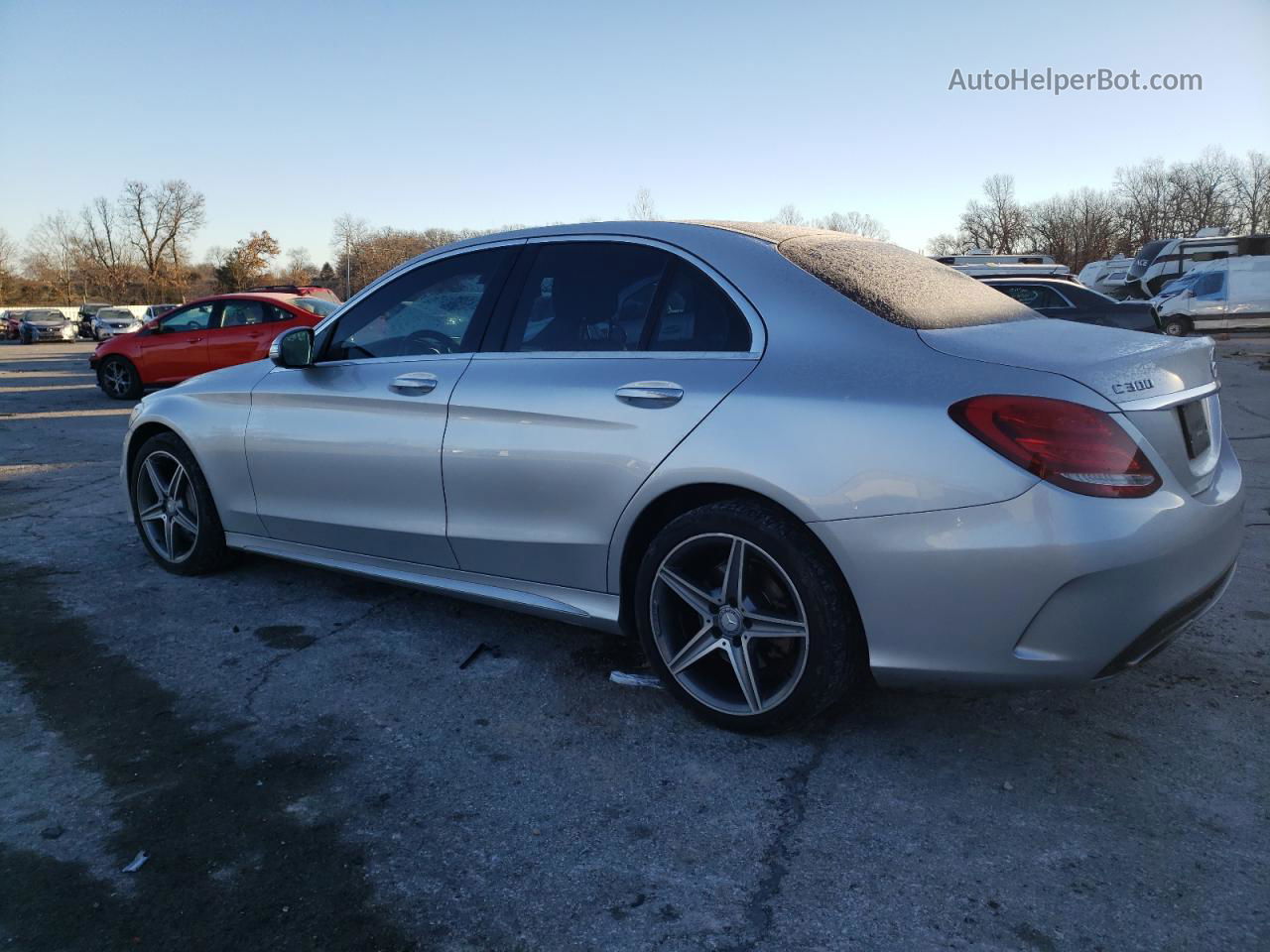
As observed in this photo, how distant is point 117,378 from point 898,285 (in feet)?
46.9

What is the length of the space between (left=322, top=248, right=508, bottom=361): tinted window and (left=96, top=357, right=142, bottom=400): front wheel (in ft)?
39.4

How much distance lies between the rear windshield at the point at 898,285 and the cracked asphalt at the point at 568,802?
3.93ft

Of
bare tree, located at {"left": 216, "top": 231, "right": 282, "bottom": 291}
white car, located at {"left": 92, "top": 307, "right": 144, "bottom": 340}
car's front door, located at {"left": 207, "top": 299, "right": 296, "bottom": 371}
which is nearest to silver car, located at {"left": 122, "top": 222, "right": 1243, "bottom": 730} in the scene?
car's front door, located at {"left": 207, "top": 299, "right": 296, "bottom": 371}

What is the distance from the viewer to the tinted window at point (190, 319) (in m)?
13.6

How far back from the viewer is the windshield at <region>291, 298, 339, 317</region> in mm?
13087

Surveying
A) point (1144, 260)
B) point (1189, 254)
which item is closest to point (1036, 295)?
point (1189, 254)

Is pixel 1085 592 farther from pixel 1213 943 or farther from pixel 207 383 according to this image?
pixel 207 383

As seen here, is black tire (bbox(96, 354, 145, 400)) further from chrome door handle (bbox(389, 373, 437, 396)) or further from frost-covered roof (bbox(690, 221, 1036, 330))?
frost-covered roof (bbox(690, 221, 1036, 330))

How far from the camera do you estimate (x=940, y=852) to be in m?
2.30

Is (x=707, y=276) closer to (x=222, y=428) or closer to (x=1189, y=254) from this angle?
(x=222, y=428)

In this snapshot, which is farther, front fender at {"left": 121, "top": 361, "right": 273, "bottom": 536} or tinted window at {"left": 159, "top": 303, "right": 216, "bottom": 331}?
tinted window at {"left": 159, "top": 303, "right": 216, "bottom": 331}

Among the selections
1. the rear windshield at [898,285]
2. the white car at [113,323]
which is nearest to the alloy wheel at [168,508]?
the rear windshield at [898,285]

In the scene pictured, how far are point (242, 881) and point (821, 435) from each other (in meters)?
1.86

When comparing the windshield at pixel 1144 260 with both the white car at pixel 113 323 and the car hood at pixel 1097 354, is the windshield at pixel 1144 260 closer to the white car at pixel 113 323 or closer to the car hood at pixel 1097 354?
the car hood at pixel 1097 354
